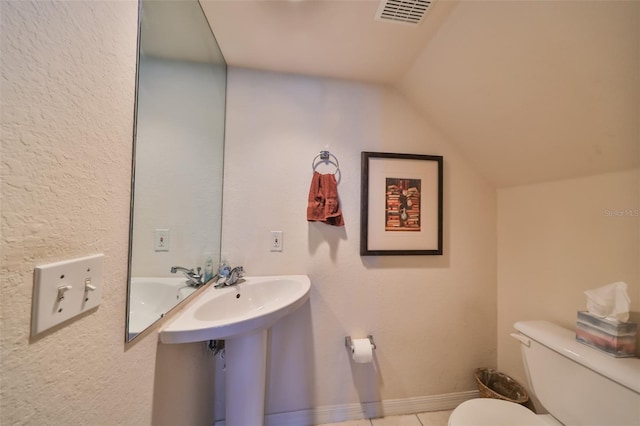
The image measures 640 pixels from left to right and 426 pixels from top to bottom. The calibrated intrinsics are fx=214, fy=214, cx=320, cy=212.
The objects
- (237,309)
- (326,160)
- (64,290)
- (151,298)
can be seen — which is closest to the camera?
(64,290)

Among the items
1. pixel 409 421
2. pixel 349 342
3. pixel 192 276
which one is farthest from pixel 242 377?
pixel 409 421

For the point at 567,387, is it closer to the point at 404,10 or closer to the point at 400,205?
the point at 400,205

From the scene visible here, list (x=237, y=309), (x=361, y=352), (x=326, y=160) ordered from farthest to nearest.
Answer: (x=326, y=160)
(x=361, y=352)
(x=237, y=309)

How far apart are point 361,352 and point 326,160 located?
1206mm

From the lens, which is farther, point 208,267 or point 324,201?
point 324,201

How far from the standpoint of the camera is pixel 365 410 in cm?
138

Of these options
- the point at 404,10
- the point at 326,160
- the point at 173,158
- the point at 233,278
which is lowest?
the point at 233,278

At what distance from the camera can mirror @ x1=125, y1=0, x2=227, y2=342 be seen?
2.19 feet

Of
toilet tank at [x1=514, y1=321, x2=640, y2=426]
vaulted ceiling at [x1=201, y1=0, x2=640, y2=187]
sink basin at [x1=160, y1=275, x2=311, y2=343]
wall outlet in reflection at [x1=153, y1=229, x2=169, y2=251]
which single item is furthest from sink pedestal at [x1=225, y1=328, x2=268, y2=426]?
vaulted ceiling at [x1=201, y1=0, x2=640, y2=187]

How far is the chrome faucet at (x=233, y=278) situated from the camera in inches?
46.7

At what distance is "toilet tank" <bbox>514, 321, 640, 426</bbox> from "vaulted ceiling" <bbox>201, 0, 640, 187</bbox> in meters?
0.80

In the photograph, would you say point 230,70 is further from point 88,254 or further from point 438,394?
point 438,394

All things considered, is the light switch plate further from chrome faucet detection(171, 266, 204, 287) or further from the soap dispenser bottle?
the soap dispenser bottle

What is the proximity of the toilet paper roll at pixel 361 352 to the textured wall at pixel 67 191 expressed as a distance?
3.39 ft
